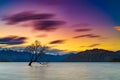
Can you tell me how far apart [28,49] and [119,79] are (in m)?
79.1

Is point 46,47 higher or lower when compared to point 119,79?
higher

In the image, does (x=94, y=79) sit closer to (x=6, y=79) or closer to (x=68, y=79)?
(x=68, y=79)

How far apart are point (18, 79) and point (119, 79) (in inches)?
669

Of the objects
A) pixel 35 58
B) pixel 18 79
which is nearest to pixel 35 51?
pixel 35 58

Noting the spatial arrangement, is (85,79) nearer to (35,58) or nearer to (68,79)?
(68,79)

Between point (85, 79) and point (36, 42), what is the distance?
2912 inches

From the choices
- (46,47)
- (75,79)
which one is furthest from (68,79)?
(46,47)

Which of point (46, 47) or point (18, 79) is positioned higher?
point (46, 47)

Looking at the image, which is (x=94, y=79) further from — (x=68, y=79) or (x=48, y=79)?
(x=48, y=79)

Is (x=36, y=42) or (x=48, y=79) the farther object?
(x=36, y=42)

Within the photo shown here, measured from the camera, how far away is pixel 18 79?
176 feet

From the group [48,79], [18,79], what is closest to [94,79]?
[48,79]

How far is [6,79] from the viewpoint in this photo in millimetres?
53031

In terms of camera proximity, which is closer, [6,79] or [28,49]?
[6,79]
